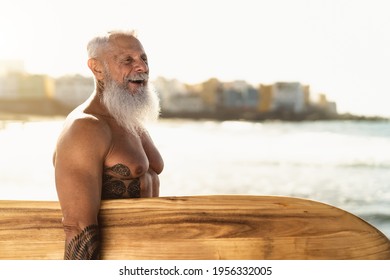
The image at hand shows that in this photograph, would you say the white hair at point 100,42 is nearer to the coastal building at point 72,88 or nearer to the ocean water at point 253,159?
the ocean water at point 253,159

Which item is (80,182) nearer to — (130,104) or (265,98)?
(130,104)

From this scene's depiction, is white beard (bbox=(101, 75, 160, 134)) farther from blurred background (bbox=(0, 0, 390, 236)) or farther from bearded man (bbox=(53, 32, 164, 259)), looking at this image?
blurred background (bbox=(0, 0, 390, 236))

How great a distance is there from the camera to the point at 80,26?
30.7 ft

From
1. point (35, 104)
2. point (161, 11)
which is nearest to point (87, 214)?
point (161, 11)

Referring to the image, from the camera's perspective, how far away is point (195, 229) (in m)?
1.69

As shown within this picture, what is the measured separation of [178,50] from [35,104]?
3.03m

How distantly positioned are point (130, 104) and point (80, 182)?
292 millimetres

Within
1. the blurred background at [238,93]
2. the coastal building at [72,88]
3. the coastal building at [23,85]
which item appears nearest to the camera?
the blurred background at [238,93]

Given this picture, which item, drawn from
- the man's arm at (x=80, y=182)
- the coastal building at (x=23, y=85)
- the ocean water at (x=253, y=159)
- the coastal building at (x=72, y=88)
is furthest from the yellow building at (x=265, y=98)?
the man's arm at (x=80, y=182)

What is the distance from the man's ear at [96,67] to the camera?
1.72m

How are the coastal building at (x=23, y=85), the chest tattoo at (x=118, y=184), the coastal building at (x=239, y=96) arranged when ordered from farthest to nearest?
the coastal building at (x=239, y=96), the coastal building at (x=23, y=85), the chest tattoo at (x=118, y=184)

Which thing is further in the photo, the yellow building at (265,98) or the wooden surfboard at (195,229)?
the yellow building at (265,98)

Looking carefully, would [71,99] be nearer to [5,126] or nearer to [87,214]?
[5,126]

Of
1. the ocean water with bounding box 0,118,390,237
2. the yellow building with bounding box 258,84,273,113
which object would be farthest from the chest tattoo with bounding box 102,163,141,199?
the yellow building with bounding box 258,84,273,113
